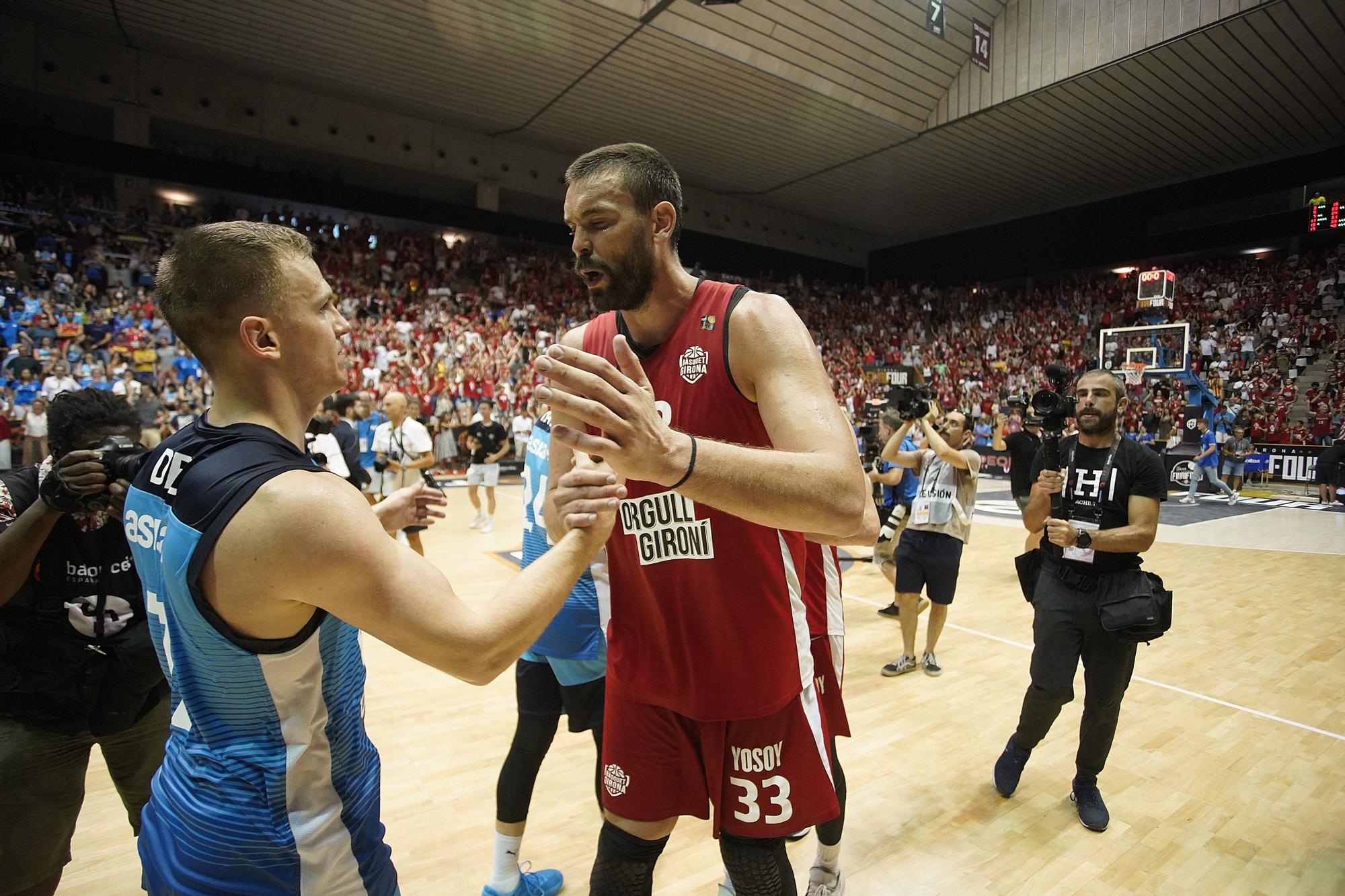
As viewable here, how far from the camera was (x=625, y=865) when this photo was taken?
183 centimetres

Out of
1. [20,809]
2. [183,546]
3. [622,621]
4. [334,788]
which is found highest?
[183,546]

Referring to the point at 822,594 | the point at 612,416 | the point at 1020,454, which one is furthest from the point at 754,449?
the point at 1020,454

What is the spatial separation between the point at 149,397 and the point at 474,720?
36.7 feet

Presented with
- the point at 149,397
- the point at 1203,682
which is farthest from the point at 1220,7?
the point at 149,397

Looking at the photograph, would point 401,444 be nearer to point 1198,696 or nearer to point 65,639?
point 65,639

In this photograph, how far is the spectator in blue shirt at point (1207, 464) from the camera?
586 inches

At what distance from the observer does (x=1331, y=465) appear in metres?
14.5

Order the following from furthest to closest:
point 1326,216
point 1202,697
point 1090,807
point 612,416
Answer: point 1326,216 → point 1202,697 → point 1090,807 → point 612,416

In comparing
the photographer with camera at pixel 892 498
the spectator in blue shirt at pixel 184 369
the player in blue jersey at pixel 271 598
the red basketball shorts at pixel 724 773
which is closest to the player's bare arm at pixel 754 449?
the player in blue jersey at pixel 271 598

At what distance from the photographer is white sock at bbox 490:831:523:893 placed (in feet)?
8.73

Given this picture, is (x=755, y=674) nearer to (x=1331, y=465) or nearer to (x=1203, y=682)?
(x=1203, y=682)

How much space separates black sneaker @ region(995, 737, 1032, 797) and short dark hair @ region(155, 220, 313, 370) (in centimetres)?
382

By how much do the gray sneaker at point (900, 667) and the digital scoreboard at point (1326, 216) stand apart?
16.9 metres

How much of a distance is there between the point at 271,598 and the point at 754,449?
87 cm
